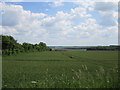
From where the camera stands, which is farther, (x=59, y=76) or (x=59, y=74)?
(x=59, y=74)

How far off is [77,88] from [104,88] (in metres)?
0.63

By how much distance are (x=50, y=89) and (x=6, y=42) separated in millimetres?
27866

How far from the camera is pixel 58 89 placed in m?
3.98

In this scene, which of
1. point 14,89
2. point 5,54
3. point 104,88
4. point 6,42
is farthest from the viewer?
point 6,42

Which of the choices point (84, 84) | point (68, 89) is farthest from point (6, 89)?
point (84, 84)

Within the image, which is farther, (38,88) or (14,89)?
(14,89)

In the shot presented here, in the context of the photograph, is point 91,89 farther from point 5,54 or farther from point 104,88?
point 5,54

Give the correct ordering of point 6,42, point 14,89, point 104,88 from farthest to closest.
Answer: point 6,42 → point 14,89 → point 104,88

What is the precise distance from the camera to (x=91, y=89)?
3.96 m

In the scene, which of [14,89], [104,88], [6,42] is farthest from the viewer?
[6,42]

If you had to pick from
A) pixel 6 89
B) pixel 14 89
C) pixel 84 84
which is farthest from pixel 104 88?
pixel 6 89

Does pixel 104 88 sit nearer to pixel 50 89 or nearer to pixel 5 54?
pixel 50 89

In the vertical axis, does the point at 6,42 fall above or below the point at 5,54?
above

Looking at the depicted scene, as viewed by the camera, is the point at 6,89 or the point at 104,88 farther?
the point at 6,89
